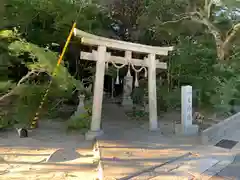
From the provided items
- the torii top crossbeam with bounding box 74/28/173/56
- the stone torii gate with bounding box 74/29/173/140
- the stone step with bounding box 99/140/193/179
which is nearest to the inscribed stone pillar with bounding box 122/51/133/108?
the stone torii gate with bounding box 74/29/173/140

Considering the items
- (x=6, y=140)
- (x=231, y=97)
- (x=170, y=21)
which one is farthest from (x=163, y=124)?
(x=170, y=21)

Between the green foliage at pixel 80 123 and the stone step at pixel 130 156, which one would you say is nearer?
the stone step at pixel 130 156

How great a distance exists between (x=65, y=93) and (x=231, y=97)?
549 centimetres

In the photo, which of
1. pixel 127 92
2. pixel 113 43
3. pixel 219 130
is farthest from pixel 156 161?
pixel 127 92

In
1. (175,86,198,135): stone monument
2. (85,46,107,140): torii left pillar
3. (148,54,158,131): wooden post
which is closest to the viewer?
(85,46,107,140): torii left pillar

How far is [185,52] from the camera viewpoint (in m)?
9.59

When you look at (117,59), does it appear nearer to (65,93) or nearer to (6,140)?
(65,93)

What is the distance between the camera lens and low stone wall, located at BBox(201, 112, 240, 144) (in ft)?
19.2

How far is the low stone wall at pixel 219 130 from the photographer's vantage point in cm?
584

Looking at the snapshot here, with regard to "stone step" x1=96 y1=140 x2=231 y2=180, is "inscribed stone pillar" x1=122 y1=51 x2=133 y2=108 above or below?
above

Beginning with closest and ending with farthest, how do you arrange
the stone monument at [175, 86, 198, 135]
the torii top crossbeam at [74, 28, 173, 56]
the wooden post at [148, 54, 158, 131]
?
the torii top crossbeam at [74, 28, 173, 56], the stone monument at [175, 86, 198, 135], the wooden post at [148, 54, 158, 131]

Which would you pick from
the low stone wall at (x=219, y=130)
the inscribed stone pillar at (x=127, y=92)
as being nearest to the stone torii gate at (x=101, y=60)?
the low stone wall at (x=219, y=130)

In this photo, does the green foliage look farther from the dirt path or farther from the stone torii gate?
the stone torii gate

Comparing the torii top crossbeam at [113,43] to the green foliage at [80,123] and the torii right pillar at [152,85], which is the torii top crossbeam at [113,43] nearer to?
the torii right pillar at [152,85]
